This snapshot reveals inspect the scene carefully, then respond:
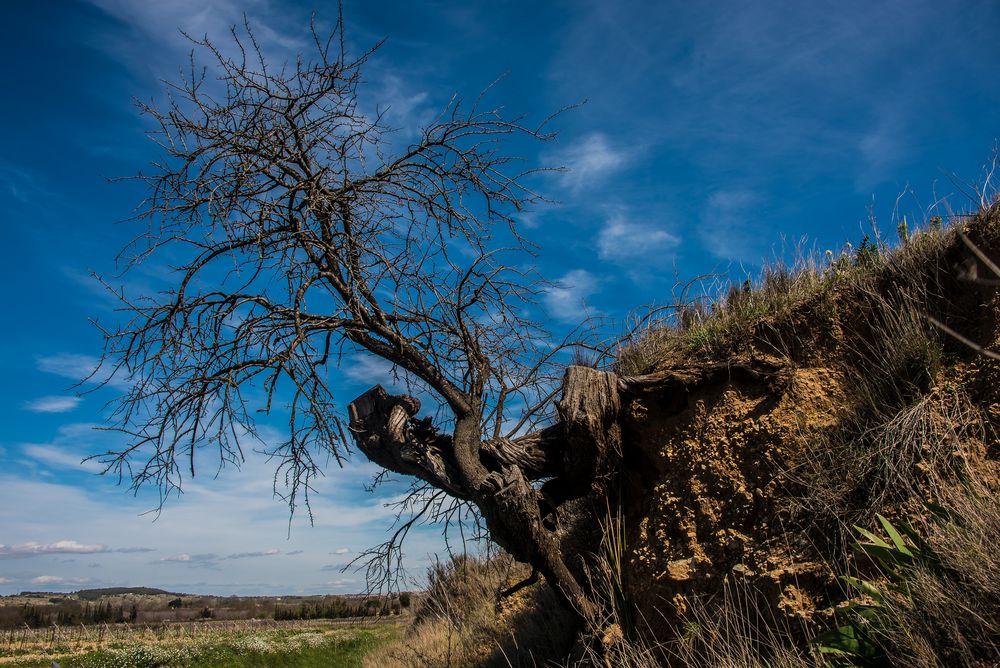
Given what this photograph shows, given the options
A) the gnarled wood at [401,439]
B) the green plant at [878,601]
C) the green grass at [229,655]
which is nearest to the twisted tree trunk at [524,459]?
the gnarled wood at [401,439]

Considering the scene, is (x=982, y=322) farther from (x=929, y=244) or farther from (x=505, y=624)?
(x=505, y=624)

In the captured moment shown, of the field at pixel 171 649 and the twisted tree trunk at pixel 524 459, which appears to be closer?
the twisted tree trunk at pixel 524 459

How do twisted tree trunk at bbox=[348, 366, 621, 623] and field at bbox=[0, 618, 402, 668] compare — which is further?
field at bbox=[0, 618, 402, 668]

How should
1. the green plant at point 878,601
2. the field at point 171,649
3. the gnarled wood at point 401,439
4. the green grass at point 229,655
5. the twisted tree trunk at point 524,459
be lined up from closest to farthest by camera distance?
the green plant at point 878,601 → the twisted tree trunk at point 524,459 → the gnarled wood at point 401,439 → the green grass at point 229,655 → the field at point 171,649

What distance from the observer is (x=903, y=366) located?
17.9ft

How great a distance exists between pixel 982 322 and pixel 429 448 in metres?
5.42

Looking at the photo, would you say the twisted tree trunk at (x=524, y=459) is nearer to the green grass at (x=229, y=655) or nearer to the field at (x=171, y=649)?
the field at (x=171, y=649)

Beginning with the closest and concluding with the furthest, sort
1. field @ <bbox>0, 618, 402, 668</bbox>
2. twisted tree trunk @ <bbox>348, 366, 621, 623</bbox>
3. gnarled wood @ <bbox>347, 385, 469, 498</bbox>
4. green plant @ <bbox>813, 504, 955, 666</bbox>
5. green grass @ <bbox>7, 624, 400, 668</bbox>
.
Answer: green plant @ <bbox>813, 504, 955, 666</bbox>
twisted tree trunk @ <bbox>348, 366, 621, 623</bbox>
gnarled wood @ <bbox>347, 385, 469, 498</bbox>
green grass @ <bbox>7, 624, 400, 668</bbox>
field @ <bbox>0, 618, 402, 668</bbox>

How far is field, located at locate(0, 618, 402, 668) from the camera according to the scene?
2150 centimetres

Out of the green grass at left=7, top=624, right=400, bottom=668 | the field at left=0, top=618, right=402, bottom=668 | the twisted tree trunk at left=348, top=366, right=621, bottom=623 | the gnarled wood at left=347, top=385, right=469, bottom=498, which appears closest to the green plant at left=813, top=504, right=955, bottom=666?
the twisted tree trunk at left=348, top=366, right=621, bottom=623

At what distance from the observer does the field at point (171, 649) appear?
2150 centimetres

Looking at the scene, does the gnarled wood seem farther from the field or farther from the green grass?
the green grass

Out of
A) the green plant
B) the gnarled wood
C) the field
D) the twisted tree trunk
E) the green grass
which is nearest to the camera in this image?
the green plant

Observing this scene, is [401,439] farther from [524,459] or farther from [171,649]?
[171,649]
